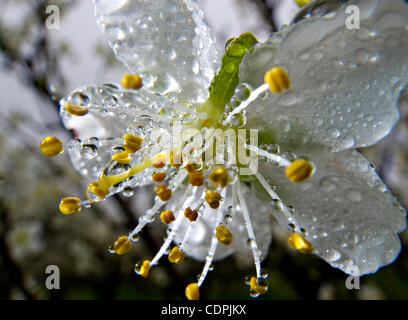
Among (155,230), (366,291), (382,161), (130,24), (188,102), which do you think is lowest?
(366,291)

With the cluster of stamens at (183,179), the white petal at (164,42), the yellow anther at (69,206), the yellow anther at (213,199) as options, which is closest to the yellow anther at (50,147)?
the cluster of stamens at (183,179)

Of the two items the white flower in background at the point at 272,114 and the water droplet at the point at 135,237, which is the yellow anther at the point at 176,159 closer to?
the white flower in background at the point at 272,114

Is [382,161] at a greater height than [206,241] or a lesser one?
lesser

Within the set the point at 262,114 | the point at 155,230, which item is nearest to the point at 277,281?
the point at 155,230

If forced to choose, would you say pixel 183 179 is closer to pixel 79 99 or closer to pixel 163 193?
pixel 163 193

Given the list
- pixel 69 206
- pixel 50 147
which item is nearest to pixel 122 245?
pixel 69 206

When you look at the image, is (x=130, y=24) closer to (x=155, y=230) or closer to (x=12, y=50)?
(x=12, y=50)

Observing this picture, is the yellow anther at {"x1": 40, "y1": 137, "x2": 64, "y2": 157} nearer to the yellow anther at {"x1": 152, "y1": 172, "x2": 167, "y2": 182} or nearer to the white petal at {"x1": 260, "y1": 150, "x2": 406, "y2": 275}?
the yellow anther at {"x1": 152, "y1": 172, "x2": 167, "y2": 182}

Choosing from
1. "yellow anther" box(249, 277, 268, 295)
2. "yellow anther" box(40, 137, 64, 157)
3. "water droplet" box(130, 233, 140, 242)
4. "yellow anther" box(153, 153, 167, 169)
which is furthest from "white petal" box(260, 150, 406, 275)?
"yellow anther" box(40, 137, 64, 157)
